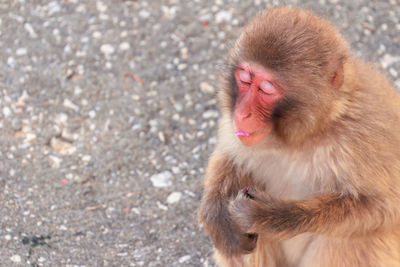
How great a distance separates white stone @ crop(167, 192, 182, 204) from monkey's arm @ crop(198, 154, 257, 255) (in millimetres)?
844

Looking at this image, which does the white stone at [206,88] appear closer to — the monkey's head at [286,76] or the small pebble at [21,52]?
the small pebble at [21,52]

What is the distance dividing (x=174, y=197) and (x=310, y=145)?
1.45 metres

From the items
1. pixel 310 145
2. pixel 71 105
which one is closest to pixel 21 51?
pixel 71 105

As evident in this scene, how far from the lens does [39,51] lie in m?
5.23

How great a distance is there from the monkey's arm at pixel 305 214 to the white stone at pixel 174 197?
1.34 meters

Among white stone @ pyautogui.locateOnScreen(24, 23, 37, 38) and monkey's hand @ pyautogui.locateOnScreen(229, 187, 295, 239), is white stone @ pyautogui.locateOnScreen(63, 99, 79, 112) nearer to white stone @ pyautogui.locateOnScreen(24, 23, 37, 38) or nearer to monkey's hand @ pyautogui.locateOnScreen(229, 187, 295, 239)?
white stone @ pyautogui.locateOnScreen(24, 23, 37, 38)

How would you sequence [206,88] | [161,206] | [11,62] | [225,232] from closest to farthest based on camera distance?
[225,232] → [161,206] → [206,88] → [11,62]

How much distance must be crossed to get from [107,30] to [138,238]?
2.01m

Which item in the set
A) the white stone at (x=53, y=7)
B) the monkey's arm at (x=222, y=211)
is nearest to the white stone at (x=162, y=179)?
the monkey's arm at (x=222, y=211)

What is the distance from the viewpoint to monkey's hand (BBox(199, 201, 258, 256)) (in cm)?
312

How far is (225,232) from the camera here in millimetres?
3195

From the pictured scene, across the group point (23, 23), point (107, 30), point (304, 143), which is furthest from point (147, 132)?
point (304, 143)

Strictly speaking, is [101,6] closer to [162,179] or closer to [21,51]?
[21,51]

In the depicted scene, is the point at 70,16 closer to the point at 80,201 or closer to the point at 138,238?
the point at 80,201
